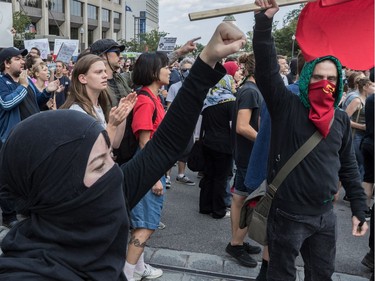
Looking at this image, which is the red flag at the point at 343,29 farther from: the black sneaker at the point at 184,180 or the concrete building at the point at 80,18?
the concrete building at the point at 80,18

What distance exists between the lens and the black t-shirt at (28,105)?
177 inches

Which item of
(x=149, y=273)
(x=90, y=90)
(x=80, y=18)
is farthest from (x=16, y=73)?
(x=80, y=18)

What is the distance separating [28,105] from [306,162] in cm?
317

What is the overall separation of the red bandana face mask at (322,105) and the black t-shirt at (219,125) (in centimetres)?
230

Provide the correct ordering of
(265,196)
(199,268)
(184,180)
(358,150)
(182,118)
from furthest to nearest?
1. (184,180)
2. (358,150)
3. (199,268)
4. (265,196)
5. (182,118)

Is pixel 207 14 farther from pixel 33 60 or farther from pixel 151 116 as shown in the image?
pixel 33 60

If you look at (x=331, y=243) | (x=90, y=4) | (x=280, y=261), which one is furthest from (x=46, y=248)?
(x=90, y=4)

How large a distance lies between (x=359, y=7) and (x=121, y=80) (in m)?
2.64

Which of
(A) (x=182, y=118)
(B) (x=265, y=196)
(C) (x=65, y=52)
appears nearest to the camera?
(A) (x=182, y=118)

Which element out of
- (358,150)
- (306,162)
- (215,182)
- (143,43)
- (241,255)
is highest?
(143,43)

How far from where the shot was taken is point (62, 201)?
1.12 meters

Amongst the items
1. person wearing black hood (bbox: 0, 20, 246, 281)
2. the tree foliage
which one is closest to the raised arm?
person wearing black hood (bbox: 0, 20, 246, 281)

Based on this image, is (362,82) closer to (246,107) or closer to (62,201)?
(246,107)

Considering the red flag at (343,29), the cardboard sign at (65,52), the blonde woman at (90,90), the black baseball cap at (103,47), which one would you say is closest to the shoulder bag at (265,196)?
the red flag at (343,29)
